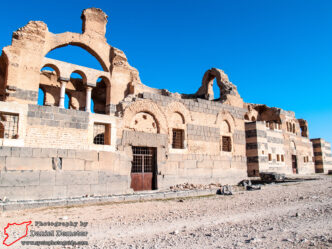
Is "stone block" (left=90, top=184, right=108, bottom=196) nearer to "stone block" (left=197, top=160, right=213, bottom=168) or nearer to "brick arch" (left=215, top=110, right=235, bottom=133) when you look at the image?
"stone block" (left=197, top=160, right=213, bottom=168)

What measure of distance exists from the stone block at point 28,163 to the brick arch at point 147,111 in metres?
3.85

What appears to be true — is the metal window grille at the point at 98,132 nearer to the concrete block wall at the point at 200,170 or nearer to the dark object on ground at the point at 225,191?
the concrete block wall at the point at 200,170

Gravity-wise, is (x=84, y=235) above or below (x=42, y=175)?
below

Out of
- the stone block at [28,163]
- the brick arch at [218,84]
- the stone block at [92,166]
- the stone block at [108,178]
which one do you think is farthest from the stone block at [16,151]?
the brick arch at [218,84]

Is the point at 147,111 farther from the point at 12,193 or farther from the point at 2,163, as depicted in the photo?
the point at 12,193

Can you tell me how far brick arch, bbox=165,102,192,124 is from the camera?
14155 mm

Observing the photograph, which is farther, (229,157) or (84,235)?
(229,157)

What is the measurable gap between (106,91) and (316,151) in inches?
977

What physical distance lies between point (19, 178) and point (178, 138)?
26.1ft

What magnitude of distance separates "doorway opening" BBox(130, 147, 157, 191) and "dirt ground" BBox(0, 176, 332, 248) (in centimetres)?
426

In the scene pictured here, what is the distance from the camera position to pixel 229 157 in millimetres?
16297

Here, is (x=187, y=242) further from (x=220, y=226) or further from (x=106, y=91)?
(x=106, y=91)

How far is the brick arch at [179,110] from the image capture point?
46.4ft

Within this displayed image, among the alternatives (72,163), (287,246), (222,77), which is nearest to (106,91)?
(222,77)
